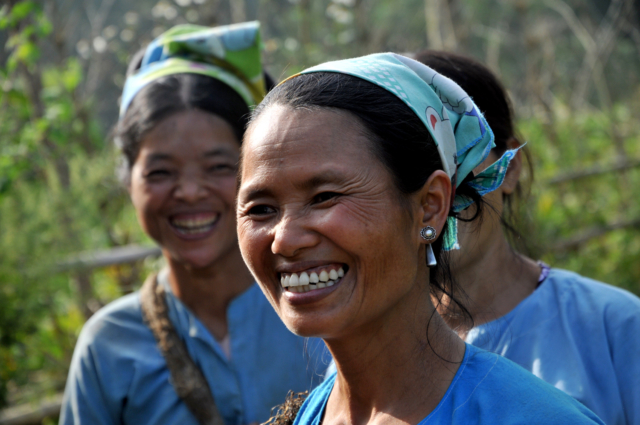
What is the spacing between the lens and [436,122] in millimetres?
1431

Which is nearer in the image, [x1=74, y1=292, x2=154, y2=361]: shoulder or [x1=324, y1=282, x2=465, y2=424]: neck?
[x1=324, y1=282, x2=465, y2=424]: neck

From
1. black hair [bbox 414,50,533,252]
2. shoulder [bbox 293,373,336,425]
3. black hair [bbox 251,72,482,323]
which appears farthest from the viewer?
black hair [bbox 414,50,533,252]

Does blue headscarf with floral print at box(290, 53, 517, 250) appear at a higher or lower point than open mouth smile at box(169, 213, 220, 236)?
higher

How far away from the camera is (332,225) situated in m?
1.32

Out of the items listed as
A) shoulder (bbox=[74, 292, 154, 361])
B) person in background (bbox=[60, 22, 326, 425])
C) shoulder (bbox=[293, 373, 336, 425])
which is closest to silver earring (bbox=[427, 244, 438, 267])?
shoulder (bbox=[293, 373, 336, 425])

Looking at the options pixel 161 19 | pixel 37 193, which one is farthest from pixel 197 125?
pixel 161 19

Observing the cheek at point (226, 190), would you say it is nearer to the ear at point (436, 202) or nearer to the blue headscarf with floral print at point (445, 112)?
the blue headscarf with floral print at point (445, 112)

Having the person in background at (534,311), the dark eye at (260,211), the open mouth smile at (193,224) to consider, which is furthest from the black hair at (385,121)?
the open mouth smile at (193,224)

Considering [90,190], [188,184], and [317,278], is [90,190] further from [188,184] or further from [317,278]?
[317,278]

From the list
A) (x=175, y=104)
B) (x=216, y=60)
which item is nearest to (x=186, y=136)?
(x=175, y=104)

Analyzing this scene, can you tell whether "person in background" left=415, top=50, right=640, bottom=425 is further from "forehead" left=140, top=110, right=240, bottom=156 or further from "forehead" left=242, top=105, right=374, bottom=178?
"forehead" left=140, top=110, right=240, bottom=156

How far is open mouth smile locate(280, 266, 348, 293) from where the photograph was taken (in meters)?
1.35

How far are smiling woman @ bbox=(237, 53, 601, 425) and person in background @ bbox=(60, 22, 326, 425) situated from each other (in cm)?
84

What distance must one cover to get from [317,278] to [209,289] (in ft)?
4.19
